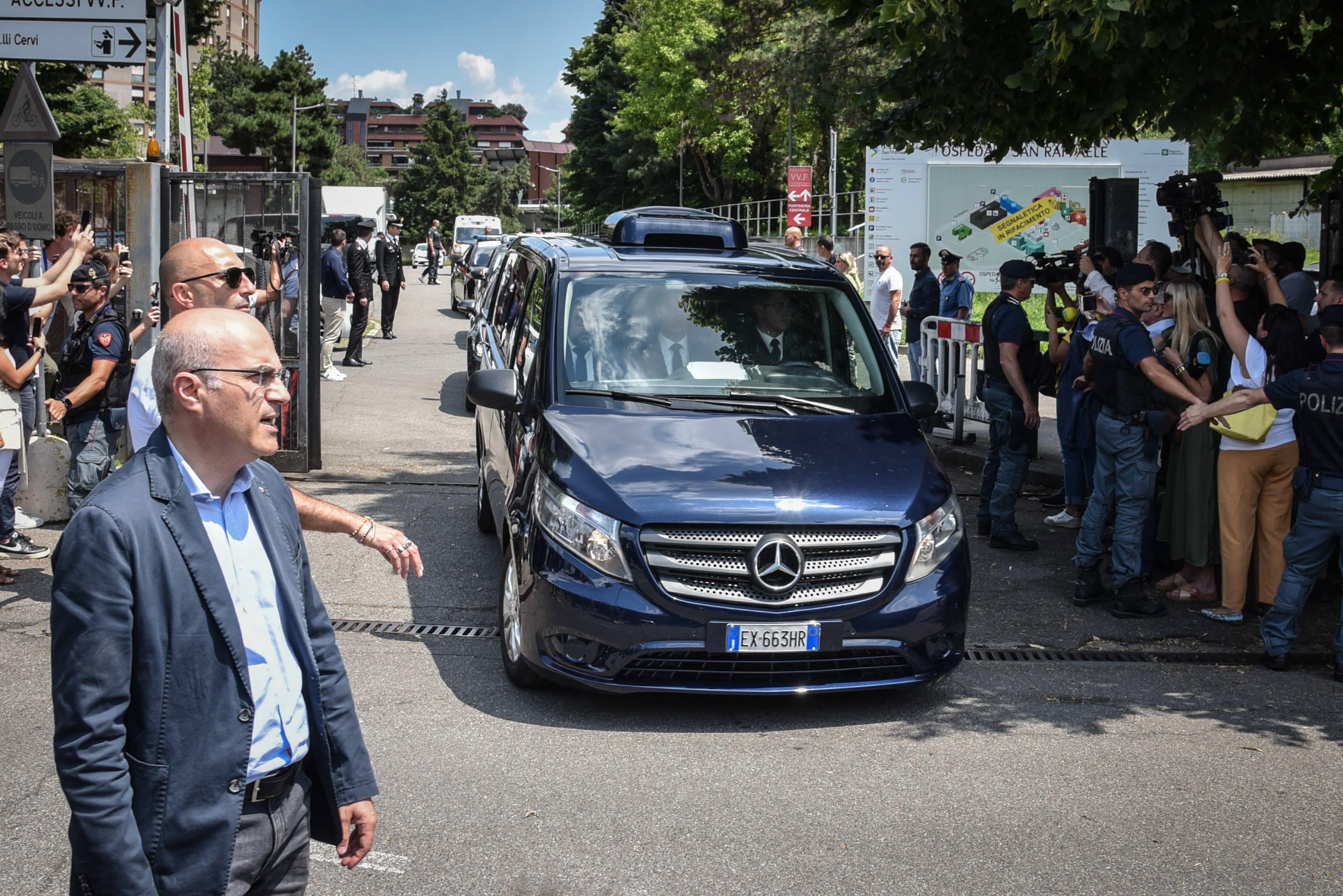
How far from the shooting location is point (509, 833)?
15.4 feet

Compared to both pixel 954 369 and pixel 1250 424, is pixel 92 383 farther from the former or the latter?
pixel 954 369

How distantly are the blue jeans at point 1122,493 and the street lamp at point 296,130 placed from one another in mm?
75780

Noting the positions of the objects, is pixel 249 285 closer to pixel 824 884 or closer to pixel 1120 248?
pixel 824 884

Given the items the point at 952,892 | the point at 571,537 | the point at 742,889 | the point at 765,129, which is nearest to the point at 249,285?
the point at 571,537

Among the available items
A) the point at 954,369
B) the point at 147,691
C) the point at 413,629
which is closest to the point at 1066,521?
the point at 954,369

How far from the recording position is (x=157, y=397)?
273cm

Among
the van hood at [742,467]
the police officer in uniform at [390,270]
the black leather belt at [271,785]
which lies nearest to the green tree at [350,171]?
the police officer in uniform at [390,270]

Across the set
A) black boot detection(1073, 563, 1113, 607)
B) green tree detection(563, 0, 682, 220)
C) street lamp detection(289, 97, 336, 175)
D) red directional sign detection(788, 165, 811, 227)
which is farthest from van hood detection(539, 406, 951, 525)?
street lamp detection(289, 97, 336, 175)

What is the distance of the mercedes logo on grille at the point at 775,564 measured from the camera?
559cm

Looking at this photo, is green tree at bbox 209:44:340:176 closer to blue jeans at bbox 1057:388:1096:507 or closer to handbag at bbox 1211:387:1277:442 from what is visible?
blue jeans at bbox 1057:388:1096:507

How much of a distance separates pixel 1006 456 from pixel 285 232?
19.3 ft

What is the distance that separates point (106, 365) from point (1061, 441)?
6.21m

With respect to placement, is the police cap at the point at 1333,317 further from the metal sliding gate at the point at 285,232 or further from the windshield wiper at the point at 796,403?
the metal sliding gate at the point at 285,232

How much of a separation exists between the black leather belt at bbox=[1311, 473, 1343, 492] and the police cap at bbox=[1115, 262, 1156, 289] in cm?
155
